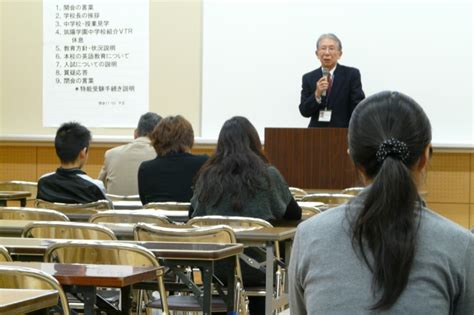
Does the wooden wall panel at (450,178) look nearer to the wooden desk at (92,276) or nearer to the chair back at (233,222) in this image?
the chair back at (233,222)

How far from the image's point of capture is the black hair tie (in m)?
1.81

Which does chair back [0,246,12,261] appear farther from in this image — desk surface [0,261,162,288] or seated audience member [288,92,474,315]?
seated audience member [288,92,474,315]

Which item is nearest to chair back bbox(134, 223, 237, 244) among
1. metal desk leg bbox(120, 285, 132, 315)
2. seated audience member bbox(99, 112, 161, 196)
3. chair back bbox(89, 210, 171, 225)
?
chair back bbox(89, 210, 171, 225)

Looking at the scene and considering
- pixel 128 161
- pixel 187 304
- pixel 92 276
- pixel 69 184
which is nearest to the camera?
pixel 92 276

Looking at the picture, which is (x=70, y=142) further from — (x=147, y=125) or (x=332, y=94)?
(x=332, y=94)

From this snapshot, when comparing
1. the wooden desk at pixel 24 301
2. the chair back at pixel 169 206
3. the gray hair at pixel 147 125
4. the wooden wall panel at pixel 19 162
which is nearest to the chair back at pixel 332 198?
the chair back at pixel 169 206

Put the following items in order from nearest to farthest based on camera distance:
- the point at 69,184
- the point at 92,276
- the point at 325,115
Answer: the point at 92,276 → the point at 69,184 → the point at 325,115

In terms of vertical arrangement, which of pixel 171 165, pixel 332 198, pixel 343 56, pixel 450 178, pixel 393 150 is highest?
pixel 343 56

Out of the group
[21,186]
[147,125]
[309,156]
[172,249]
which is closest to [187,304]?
[172,249]

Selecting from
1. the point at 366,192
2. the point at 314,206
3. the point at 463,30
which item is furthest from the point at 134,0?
the point at 366,192

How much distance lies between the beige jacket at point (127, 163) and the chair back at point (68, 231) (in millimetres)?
3562

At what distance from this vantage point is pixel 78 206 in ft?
18.4

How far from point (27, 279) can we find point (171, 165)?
11.5 ft

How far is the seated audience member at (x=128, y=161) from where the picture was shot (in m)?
7.90
